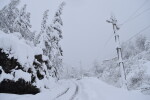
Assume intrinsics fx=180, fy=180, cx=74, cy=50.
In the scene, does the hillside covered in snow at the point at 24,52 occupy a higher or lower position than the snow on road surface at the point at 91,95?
higher

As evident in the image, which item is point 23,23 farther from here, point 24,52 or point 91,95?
point 91,95

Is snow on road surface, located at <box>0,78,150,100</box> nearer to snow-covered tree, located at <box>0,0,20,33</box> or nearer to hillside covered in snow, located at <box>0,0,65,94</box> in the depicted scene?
hillside covered in snow, located at <box>0,0,65,94</box>

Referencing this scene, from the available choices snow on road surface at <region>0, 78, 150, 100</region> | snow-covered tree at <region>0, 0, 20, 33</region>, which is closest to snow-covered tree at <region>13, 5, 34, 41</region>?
snow-covered tree at <region>0, 0, 20, 33</region>

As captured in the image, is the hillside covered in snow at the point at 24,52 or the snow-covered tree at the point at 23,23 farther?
the snow-covered tree at the point at 23,23

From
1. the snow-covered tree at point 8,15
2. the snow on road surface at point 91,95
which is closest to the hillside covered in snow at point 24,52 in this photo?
the snow-covered tree at point 8,15

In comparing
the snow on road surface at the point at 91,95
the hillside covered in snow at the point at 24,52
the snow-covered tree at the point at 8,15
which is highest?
the snow-covered tree at the point at 8,15

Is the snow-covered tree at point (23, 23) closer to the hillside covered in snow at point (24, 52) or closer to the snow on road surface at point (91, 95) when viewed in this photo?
the hillside covered in snow at point (24, 52)

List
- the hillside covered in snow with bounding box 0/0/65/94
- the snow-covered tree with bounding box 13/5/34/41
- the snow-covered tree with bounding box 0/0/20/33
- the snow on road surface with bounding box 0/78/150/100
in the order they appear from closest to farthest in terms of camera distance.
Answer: the snow on road surface with bounding box 0/78/150/100 < the hillside covered in snow with bounding box 0/0/65/94 < the snow-covered tree with bounding box 0/0/20/33 < the snow-covered tree with bounding box 13/5/34/41

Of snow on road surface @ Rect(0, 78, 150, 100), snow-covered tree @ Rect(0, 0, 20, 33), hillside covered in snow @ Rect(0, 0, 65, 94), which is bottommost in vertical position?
snow on road surface @ Rect(0, 78, 150, 100)

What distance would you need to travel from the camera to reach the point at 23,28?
2852 cm

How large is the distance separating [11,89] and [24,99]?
2874 mm

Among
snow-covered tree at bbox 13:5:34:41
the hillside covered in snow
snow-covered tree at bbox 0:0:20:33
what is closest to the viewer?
the hillside covered in snow

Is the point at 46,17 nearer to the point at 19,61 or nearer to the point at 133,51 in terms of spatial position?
the point at 19,61

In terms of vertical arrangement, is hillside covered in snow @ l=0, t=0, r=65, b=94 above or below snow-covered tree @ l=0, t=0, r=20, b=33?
below
